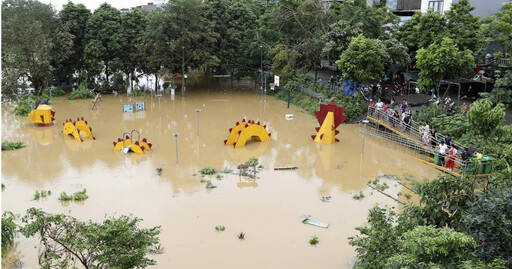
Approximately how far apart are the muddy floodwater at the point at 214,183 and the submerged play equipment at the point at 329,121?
57cm

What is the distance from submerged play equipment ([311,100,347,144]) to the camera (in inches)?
789

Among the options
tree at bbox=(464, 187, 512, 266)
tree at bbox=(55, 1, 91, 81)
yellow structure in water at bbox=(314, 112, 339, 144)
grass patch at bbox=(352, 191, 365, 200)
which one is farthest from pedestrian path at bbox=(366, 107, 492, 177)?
tree at bbox=(55, 1, 91, 81)

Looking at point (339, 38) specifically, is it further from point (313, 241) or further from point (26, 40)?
point (26, 40)

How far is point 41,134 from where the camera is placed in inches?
851

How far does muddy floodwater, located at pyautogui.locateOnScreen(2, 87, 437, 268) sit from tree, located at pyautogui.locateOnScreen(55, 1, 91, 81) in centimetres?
879

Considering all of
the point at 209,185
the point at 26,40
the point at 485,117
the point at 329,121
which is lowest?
the point at 209,185

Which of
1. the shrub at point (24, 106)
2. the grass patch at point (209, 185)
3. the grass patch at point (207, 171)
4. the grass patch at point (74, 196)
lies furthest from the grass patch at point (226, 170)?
the shrub at point (24, 106)

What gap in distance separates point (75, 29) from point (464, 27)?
25044mm

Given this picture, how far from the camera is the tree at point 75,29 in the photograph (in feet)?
104

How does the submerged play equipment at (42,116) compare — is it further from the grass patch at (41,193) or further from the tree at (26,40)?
the grass patch at (41,193)

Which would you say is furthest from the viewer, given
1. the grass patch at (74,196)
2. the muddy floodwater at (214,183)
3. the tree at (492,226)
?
the grass patch at (74,196)

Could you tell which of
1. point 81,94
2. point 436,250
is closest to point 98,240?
point 436,250

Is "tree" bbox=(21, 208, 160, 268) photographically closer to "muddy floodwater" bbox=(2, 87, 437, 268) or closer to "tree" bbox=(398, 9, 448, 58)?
"muddy floodwater" bbox=(2, 87, 437, 268)

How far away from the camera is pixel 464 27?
25.0 meters
